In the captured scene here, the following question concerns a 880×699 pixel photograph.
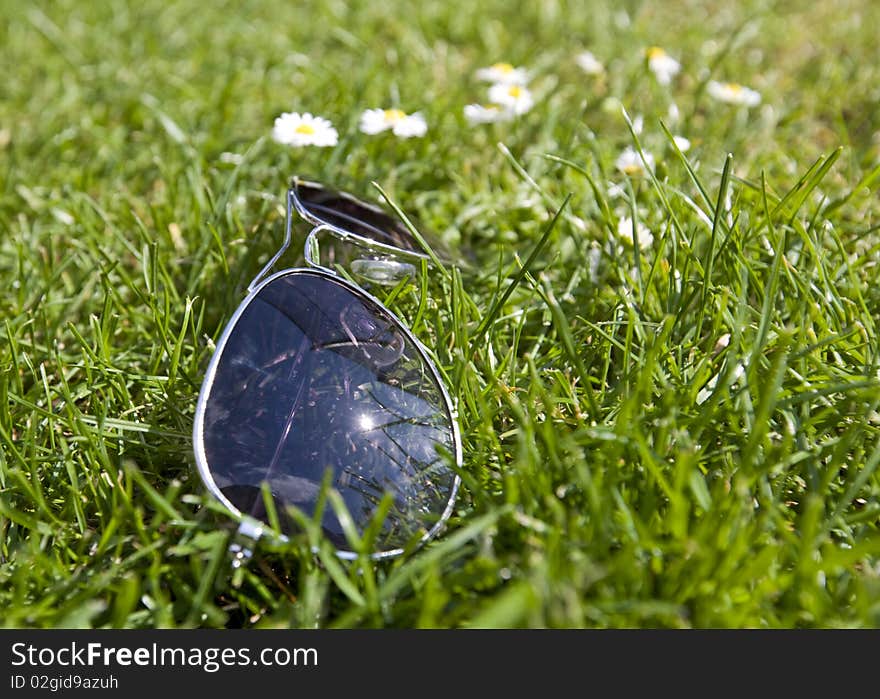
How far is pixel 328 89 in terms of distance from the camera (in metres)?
2.94

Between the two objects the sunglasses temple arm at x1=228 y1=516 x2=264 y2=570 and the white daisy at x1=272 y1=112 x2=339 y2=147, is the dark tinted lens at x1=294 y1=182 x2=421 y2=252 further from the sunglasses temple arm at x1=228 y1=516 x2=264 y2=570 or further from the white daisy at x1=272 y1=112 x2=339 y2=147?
the sunglasses temple arm at x1=228 y1=516 x2=264 y2=570

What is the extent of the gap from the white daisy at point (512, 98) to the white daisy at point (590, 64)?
38cm

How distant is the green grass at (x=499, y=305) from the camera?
132cm

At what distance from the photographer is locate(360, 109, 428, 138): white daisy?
2506mm

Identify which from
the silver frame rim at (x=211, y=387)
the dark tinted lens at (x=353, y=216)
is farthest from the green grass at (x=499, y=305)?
the dark tinted lens at (x=353, y=216)

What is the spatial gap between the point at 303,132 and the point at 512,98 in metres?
0.68

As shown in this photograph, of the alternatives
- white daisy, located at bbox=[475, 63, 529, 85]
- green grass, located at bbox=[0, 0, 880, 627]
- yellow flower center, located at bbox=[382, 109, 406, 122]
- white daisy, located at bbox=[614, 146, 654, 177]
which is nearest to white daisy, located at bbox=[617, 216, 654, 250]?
green grass, located at bbox=[0, 0, 880, 627]

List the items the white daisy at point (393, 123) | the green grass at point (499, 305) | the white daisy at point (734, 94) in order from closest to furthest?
1. the green grass at point (499, 305)
2. the white daisy at point (393, 123)
3. the white daisy at point (734, 94)

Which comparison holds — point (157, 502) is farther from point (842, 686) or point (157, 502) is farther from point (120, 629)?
point (842, 686)

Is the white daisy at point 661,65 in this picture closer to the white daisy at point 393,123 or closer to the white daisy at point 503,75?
the white daisy at point 503,75

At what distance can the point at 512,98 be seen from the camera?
267 centimetres

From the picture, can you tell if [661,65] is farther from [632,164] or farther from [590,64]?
[632,164]

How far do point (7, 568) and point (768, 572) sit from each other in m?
1.22

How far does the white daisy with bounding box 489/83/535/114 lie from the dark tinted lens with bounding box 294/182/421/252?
0.84 m
